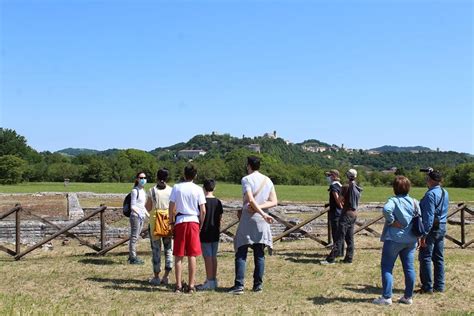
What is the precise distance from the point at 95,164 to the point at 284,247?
219 ft

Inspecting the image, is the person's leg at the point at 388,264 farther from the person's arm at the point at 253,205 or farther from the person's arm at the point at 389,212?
the person's arm at the point at 253,205

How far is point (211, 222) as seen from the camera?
795cm

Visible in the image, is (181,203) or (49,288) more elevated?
(181,203)

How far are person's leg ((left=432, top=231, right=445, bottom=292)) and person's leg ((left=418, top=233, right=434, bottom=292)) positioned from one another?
149mm

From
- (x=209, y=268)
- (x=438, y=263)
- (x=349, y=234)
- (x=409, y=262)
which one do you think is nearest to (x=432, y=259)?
(x=438, y=263)

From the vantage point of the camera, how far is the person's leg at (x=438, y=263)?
800 centimetres

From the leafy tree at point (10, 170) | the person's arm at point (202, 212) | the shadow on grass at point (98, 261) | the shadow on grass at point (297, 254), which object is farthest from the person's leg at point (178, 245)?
the leafy tree at point (10, 170)

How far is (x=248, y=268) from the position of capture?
9.64 m

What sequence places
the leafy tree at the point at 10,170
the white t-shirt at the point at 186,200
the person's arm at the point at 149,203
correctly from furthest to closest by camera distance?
1. the leafy tree at the point at 10,170
2. the person's arm at the point at 149,203
3. the white t-shirt at the point at 186,200

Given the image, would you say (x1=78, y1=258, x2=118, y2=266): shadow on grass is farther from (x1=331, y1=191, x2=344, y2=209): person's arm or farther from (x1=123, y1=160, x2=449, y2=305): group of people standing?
(x1=331, y1=191, x2=344, y2=209): person's arm

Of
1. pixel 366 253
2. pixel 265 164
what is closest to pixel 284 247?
pixel 366 253

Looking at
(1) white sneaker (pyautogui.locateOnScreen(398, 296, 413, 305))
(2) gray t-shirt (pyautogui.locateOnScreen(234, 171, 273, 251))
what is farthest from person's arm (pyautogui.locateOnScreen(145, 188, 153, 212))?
(1) white sneaker (pyautogui.locateOnScreen(398, 296, 413, 305))

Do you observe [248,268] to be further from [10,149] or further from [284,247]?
[10,149]

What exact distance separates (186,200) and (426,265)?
12.4 ft
